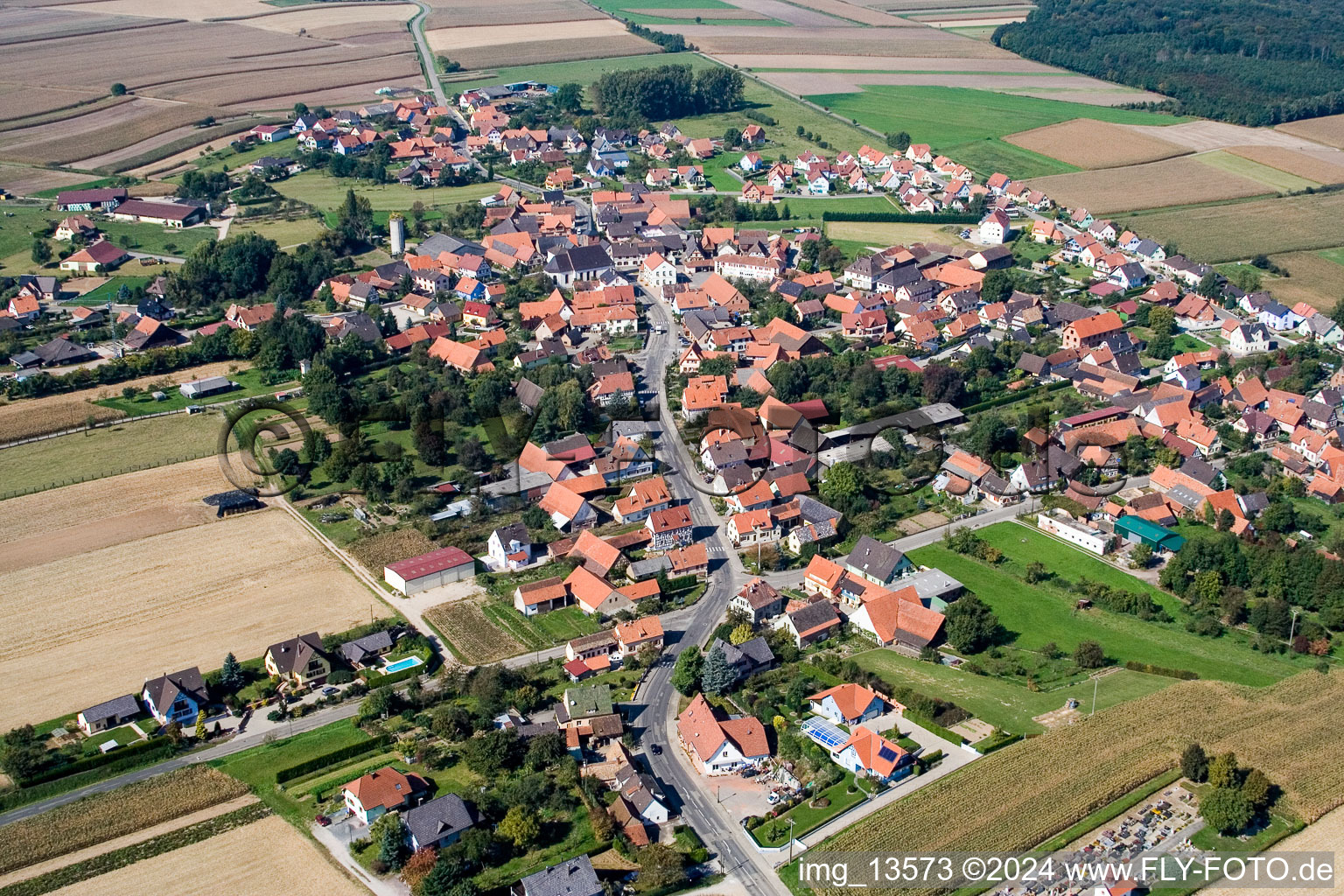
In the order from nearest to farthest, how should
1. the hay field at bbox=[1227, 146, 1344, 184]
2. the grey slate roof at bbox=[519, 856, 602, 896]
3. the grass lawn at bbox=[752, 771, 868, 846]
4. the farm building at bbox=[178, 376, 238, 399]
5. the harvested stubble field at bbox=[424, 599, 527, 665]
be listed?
the grey slate roof at bbox=[519, 856, 602, 896] → the grass lawn at bbox=[752, 771, 868, 846] → the harvested stubble field at bbox=[424, 599, 527, 665] → the farm building at bbox=[178, 376, 238, 399] → the hay field at bbox=[1227, 146, 1344, 184]

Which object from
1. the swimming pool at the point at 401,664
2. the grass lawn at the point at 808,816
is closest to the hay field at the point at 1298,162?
the grass lawn at the point at 808,816

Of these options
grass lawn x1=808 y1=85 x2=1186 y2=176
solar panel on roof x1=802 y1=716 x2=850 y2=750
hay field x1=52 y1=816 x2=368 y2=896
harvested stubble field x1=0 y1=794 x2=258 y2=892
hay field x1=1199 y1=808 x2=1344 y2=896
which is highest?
grass lawn x1=808 y1=85 x2=1186 y2=176

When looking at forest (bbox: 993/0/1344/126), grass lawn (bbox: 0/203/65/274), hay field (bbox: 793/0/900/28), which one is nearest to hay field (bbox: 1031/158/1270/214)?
forest (bbox: 993/0/1344/126)

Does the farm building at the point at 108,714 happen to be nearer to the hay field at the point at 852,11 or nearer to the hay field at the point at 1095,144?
the hay field at the point at 1095,144

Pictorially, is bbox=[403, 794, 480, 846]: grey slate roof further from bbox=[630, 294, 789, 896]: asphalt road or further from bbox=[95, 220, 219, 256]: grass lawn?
bbox=[95, 220, 219, 256]: grass lawn

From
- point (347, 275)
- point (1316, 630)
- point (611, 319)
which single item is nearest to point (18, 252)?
point (347, 275)

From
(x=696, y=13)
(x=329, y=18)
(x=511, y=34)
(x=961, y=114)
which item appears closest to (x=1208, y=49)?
(x=961, y=114)
